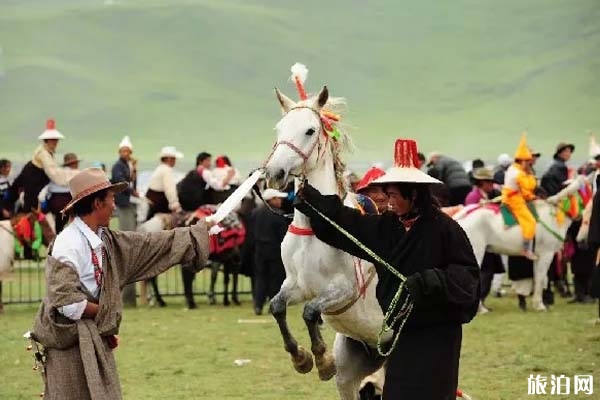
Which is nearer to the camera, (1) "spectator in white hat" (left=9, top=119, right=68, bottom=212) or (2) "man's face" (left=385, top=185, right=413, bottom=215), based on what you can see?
(2) "man's face" (left=385, top=185, right=413, bottom=215)

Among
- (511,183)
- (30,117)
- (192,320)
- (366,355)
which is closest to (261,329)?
(192,320)

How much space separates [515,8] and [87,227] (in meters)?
40.0

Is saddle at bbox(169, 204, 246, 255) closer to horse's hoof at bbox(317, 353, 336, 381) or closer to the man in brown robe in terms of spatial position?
horse's hoof at bbox(317, 353, 336, 381)

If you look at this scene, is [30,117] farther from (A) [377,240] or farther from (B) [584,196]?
(A) [377,240]

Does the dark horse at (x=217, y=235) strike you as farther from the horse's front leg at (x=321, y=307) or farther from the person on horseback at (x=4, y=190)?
the horse's front leg at (x=321, y=307)

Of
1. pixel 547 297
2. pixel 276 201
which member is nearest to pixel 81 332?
pixel 276 201

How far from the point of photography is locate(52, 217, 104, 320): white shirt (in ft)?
20.4

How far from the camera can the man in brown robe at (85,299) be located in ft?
20.2

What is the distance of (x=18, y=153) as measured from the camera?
37.8m

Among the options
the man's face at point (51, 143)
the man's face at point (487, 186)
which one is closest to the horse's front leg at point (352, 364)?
the man's face at point (51, 143)

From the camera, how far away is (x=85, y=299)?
619cm

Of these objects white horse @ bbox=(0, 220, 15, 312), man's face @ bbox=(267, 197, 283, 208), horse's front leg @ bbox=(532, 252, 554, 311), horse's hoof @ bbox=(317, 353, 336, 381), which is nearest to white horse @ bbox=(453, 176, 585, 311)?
horse's front leg @ bbox=(532, 252, 554, 311)

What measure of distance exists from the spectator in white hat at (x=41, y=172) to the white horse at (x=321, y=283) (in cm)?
825

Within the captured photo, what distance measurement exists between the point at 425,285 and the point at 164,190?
12.3m
